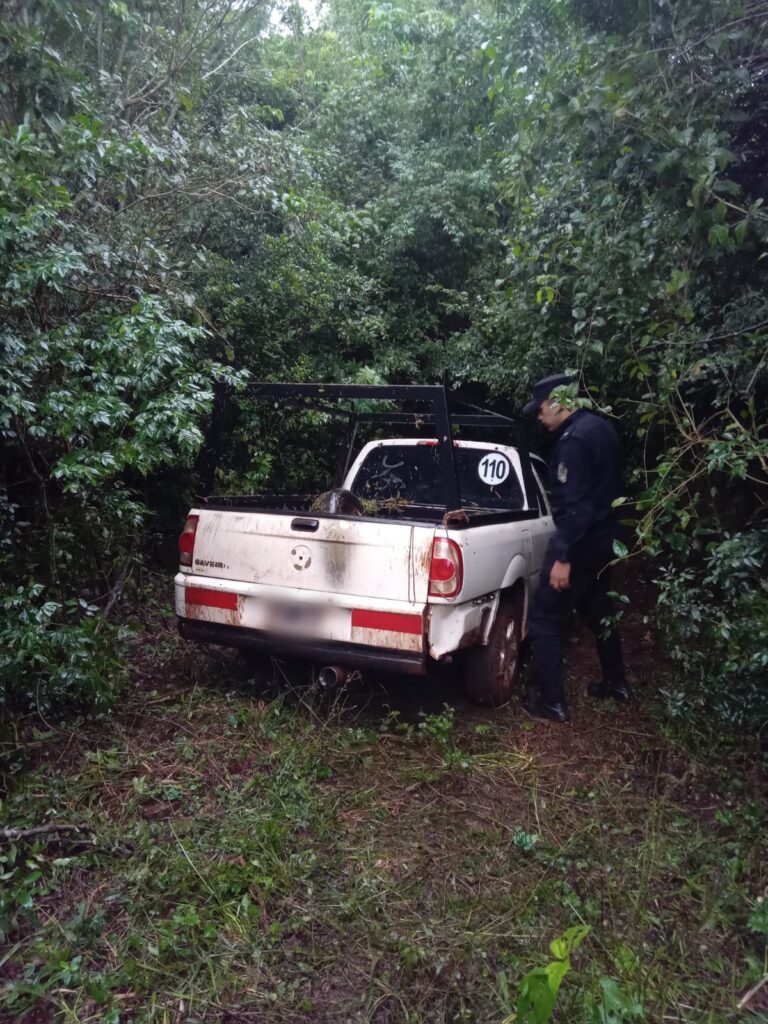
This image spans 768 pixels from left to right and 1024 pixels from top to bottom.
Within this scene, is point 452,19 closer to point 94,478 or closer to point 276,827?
point 94,478

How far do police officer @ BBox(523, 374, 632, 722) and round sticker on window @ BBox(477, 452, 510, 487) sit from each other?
3.39 ft

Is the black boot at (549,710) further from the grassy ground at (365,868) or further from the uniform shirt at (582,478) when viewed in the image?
the uniform shirt at (582,478)

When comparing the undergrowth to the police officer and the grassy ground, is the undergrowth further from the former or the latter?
the police officer

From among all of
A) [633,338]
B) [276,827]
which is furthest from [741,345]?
[276,827]

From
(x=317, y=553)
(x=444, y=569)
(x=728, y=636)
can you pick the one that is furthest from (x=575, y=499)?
(x=317, y=553)

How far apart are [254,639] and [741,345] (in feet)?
9.97

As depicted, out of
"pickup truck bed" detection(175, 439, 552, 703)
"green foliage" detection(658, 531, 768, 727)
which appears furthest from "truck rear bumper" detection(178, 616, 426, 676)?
"green foliage" detection(658, 531, 768, 727)

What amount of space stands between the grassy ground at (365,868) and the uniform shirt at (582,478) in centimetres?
115

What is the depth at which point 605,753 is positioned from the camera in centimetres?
423

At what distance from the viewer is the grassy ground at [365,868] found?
2430 mm

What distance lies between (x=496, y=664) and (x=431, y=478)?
163cm

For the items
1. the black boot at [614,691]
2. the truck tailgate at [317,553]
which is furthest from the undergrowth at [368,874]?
the truck tailgate at [317,553]

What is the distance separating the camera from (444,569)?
13.0 feet

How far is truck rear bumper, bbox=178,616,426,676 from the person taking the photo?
395cm
